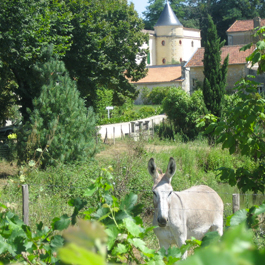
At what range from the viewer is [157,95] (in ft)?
177

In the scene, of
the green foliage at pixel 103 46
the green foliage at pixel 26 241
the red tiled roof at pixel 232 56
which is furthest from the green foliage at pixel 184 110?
the green foliage at pixel 26 241

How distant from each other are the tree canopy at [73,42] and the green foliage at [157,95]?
76.5 feet

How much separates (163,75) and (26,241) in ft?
190

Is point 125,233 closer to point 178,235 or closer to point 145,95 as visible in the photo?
point 178,235

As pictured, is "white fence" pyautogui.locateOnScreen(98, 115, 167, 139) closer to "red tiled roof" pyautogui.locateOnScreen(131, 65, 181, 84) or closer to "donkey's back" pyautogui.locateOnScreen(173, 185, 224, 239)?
"donkey's back" pyautogui.locateOnScreen(173, 185, 224, 239)

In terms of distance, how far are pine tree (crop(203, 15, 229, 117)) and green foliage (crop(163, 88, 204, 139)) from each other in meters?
0.72

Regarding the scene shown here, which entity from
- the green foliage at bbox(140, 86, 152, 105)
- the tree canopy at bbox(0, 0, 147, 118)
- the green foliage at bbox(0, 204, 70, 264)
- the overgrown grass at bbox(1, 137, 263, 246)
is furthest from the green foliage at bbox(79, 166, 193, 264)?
the green foliage at bbox(140, 86, 152, 105)

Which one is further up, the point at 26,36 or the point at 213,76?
the point at 26,36

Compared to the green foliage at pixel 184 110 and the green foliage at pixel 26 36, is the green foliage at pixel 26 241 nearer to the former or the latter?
the green foliage at pixel 26 36

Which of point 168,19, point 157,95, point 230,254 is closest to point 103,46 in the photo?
point 230,254

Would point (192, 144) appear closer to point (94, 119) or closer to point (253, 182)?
point (94, 119)

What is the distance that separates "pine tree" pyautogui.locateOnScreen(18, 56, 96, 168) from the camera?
492 inches

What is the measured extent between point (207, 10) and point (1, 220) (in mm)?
83306

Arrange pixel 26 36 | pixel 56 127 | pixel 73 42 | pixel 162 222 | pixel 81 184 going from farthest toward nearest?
1. pixel 73 42
2. pixel 26 36
3. pixel 56 127
4. pixel 81 184
5. pixel 162 222
